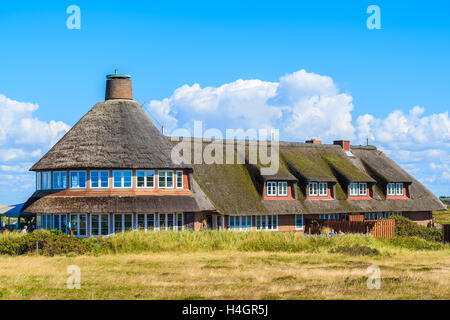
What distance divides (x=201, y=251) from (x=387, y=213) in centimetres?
2927

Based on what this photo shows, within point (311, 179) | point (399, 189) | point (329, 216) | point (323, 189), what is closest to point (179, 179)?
point (311, 179)

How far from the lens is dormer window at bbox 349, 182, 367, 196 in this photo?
197 ft

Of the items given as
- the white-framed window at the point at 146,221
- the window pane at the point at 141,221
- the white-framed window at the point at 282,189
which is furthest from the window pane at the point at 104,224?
the white-framed window at the point at 282,189

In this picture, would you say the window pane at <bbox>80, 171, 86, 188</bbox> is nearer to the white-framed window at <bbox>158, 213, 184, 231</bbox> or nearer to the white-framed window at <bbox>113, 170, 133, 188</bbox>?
the white-framed window at <bbox>113, 170, 133, 188</bbox>

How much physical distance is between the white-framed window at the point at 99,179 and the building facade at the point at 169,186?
0.23ft

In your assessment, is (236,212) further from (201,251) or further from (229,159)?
(201,251)

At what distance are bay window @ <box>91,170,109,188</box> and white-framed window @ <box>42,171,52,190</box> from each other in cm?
386

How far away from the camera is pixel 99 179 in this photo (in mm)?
46562

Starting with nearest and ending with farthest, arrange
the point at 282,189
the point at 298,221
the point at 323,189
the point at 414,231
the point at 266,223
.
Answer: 1. the point at 414,231
2. the point at 266,223
3. the point at 282,189
4. the point at 298,221
5. the point at 323,189

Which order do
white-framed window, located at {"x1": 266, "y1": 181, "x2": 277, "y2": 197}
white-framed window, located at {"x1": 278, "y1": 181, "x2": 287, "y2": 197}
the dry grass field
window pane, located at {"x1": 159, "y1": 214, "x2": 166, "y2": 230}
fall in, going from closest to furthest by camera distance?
the dry grass field < window pane, located at {"x1": 159, "y1": 214, "x2": 166, "y2": 230} < white-framed window, located at {"x1": 266, "y1": 181, "x2": 277, "y2": 197} < white-framed window, located at {"x1": 278, "y1": 181, "x2": 287, "y2": 197}

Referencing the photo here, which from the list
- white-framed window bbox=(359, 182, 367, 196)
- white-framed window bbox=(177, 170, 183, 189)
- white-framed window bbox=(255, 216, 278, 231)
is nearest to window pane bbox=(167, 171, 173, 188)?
white-framed window bbox=(177, 170, 183, 189)

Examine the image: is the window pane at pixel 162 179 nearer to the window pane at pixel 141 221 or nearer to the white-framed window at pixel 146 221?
the white-framed window at pixel 146 221

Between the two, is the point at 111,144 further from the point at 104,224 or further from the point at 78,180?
the point at 104,224

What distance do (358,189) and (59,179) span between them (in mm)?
27484
